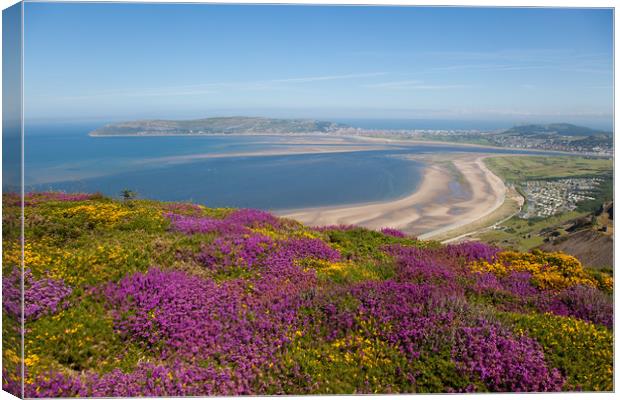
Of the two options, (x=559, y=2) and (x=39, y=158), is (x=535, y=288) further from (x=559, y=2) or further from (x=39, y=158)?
(x=39, y=158)

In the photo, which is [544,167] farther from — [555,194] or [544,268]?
[544,268]

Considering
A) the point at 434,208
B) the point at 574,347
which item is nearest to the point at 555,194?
the point at 434,208

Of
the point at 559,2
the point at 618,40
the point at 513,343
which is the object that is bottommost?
the point at 513,343

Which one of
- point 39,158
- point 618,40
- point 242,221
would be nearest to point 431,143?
point 242,221

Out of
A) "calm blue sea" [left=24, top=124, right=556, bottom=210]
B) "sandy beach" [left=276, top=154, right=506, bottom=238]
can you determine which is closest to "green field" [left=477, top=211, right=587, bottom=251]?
"sandy beach" [left=276, top=154, right=506, bottom=238]

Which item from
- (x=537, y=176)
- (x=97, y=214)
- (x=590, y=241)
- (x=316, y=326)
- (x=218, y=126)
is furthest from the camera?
(x=218, y=126)

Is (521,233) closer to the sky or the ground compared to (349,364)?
closer to the sky

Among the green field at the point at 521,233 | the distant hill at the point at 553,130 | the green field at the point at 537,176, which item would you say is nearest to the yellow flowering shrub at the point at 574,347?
the green field at the point at 537,176

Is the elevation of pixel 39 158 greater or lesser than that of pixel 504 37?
lesser
